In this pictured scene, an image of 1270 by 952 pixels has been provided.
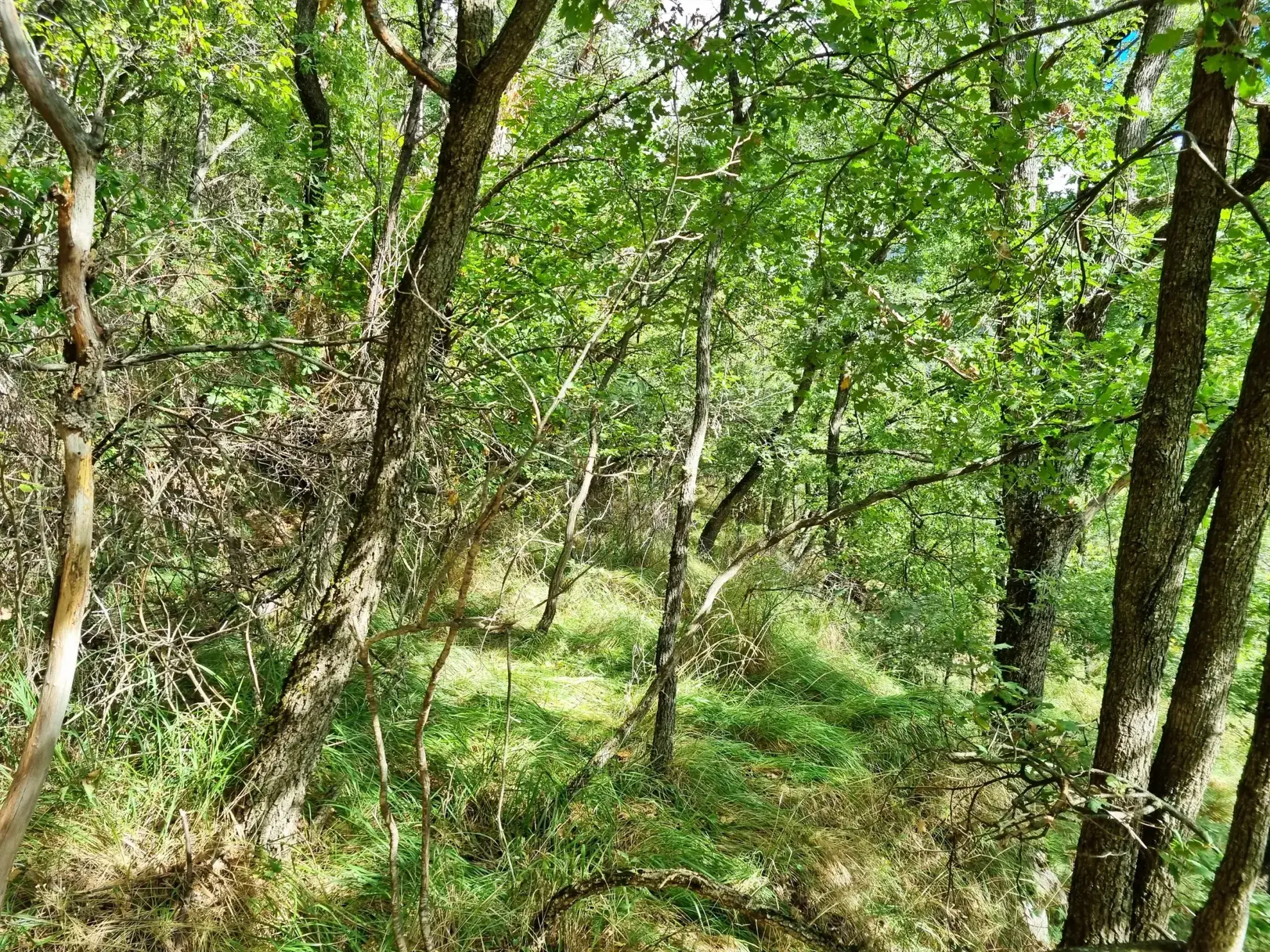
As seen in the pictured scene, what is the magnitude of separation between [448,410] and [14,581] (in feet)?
6.27

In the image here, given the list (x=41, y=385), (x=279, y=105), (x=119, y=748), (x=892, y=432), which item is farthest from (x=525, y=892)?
(x=279, y=105)

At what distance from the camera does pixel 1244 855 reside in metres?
1.76

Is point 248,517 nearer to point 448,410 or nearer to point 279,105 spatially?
point 448,410

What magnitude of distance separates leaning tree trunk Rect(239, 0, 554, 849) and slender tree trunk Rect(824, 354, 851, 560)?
3.30m

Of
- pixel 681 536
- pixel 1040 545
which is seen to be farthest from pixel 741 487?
pixel 681 536

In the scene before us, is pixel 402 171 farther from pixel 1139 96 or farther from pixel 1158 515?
pixel 1139 96

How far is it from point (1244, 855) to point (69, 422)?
2.90 metres

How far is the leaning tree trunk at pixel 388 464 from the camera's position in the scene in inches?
101

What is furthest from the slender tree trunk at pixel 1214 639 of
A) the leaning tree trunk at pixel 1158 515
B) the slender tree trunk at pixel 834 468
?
the slender tree trunk at pixel 834 468

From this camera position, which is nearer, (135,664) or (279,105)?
(135,664)

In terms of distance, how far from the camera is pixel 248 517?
3.72 m

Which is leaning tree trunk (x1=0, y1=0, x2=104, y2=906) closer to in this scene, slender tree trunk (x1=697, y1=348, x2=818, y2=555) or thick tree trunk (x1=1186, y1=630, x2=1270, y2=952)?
thick tree trunk (x1=1186, y1=630, x2=1270, y2=952)

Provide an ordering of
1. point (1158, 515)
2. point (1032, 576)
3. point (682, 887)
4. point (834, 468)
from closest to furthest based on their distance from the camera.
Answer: point (1158, 515), point (682, 887), point (1032, 576), point (834, 468)

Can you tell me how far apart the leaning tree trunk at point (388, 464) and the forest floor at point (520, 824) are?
0.20 m
